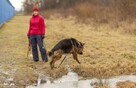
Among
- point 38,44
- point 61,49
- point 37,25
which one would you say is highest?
point 37,25

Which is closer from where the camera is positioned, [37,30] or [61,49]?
[61,49]

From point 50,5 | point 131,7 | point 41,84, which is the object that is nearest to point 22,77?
point 41,84

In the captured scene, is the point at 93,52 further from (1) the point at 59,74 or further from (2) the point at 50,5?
(2) the point at 50,5

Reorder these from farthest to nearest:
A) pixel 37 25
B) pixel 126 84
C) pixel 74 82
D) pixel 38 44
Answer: pixel 38 44 < pixel 37 25 < pixel 74 82 < pixel 126 84

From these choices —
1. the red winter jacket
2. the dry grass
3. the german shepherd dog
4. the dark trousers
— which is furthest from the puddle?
the red winter jacket

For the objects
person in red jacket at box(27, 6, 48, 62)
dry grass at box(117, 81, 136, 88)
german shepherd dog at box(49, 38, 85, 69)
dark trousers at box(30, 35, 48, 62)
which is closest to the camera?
dry grass at box(117, 81, 136, 88)

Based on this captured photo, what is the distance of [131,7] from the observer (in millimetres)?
25266

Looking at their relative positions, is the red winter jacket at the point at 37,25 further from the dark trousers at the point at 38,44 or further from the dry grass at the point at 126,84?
the dry grass at the point at 126,84

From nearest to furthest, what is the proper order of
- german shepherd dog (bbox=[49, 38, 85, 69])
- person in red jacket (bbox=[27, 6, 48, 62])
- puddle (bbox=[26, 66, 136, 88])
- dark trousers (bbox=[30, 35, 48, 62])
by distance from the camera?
puddle (bbox=[26, 66, 136, 88]) < german shepherd dog (bbox=[49, 38, 85, 69]) < person in red jacket (bbox=[27, 6, 48, 62]) < dark trousers (bbox=[30, 35, 48, 62])

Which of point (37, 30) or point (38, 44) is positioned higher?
point (37, 30)

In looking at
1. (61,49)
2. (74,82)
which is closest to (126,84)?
(74,82)

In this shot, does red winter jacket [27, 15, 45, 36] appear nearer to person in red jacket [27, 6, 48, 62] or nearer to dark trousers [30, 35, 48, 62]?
person in red jacket [27, 6, 48, 62]

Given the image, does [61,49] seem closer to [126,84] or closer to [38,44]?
[38,44]

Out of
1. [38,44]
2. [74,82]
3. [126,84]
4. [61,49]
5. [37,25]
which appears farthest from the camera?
[38,44]
